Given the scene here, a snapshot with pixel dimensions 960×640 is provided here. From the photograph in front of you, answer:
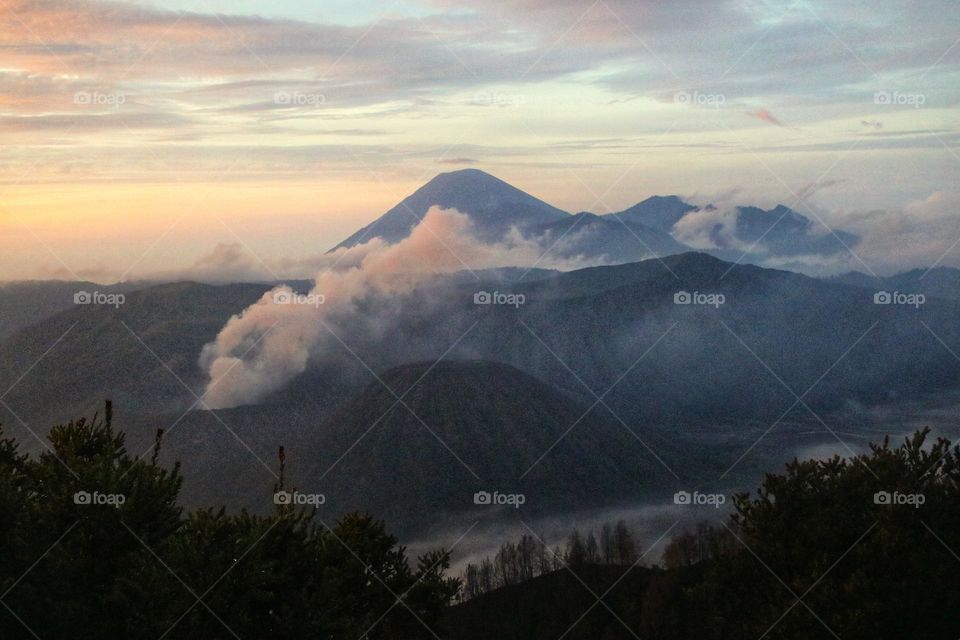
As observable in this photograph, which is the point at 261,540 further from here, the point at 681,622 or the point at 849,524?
the point at 681,622

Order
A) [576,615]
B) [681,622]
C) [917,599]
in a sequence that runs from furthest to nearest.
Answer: [576,615] < [681,622] < [917,599]

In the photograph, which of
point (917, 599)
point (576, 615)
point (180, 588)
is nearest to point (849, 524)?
point (917, 599)

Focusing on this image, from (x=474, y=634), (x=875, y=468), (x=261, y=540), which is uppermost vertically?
(x=875, y=468)

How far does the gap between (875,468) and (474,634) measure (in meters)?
59.3

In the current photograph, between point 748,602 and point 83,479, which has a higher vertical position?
point 83,479

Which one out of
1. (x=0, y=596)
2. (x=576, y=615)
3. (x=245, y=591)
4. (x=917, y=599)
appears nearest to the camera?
(x=0, y=596)

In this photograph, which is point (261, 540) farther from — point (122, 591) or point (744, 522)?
point (744, 522)

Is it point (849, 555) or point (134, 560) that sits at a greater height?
point (849, 555)

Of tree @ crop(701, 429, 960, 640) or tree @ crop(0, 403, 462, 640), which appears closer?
tree @ crop(0, 403, 462, 640)

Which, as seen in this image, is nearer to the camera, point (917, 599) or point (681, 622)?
point (917, 599)

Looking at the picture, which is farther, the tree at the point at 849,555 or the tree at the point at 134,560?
the tree at the point at 849,555

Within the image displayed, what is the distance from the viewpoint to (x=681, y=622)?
69.4m

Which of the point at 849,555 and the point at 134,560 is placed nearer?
the point at 134,560

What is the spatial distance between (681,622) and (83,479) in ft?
157
